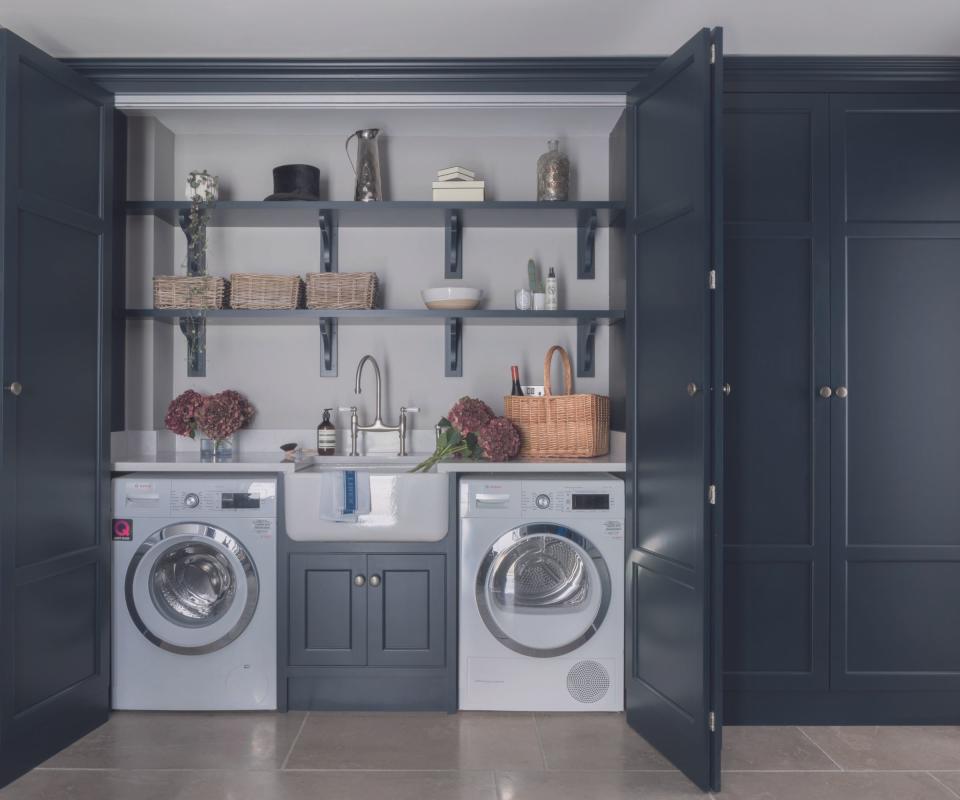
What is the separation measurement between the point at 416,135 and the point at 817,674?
275cm

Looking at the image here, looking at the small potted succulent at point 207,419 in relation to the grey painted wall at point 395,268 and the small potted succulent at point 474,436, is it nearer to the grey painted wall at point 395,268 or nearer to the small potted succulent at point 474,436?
the grey painted wall at point 395,268

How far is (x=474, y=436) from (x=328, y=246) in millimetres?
1107

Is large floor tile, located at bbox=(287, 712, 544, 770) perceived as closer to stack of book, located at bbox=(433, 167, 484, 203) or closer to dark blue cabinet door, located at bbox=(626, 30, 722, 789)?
dark blue cabinet door, located at bbox=(626, 30, 722, 789)

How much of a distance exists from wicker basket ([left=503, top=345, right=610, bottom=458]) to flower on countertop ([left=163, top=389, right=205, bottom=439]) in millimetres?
1317

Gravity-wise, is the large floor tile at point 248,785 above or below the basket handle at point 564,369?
below

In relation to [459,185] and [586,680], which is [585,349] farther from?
[586,680]

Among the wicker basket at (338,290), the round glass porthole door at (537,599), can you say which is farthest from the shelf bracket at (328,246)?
the round glass porthole door at (537,599)

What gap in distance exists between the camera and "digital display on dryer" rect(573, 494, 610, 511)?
2.75 meters

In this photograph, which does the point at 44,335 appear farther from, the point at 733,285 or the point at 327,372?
the point at 733,285

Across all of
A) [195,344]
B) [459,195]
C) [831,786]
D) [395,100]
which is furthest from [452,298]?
[831,786]

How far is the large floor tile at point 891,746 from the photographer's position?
2422 millimetres

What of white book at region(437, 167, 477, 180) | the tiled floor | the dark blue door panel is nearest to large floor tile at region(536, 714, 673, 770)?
the tiled floor

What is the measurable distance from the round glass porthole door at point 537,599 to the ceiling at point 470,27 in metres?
1.77

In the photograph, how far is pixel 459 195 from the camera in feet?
10.1
